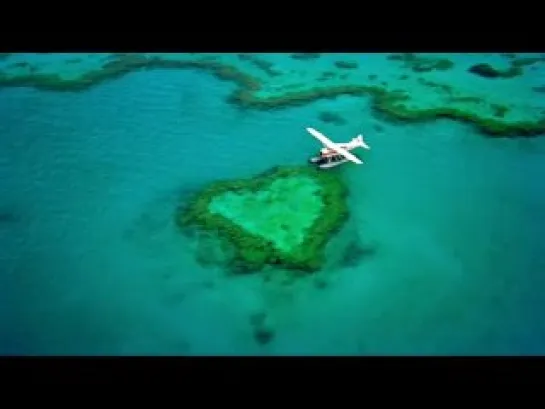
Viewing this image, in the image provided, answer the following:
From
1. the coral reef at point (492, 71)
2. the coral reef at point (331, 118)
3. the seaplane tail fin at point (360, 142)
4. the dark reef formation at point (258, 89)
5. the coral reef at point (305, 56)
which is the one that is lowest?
the seaplane tail fin at point (360, 142)

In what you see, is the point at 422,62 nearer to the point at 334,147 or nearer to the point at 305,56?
the point at 305,56

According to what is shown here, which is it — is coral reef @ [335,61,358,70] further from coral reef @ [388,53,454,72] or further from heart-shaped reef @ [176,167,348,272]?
heart-shaped reef @ [176,167,348,272]

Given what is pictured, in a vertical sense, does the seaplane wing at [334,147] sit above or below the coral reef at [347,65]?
below

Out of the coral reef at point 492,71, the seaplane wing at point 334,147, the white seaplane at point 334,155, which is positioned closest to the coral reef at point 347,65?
the coral reef at point 492,71

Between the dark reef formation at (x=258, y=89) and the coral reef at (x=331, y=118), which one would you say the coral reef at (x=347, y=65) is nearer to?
the dark reef formation at (x=258, y=89)

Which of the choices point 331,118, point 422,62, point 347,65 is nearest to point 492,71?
point 422,62
